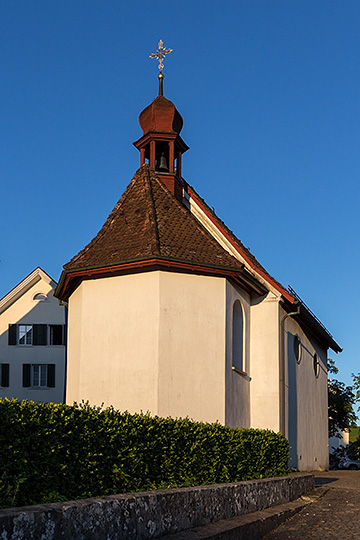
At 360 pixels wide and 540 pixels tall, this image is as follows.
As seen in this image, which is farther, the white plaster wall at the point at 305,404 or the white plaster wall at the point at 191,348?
→ the white plaster wall at the point at 305,404

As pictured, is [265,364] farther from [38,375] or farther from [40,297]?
[40,297]

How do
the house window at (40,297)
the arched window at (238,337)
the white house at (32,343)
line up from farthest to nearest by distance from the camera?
1. the house window at (40,297)
2. the white house at (32,343)
3. the arched window at (238,337)

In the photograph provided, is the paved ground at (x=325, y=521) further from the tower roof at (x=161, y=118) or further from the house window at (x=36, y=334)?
the house window at (x=36, y=334)

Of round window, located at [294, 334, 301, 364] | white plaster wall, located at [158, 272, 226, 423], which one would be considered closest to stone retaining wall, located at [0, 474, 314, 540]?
white plaster wall, located at [158, 272, 226, 423]

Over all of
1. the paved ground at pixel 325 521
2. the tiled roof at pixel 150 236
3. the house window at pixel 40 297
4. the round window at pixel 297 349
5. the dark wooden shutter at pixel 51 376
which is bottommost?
the paved ground at pixel 325 521

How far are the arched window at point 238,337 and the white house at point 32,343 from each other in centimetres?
2128

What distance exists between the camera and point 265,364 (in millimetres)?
17969

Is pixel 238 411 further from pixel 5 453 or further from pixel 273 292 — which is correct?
pixel 5 453

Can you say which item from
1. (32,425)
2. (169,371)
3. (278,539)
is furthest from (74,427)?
(169,371)

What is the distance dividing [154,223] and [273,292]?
4.25 metres

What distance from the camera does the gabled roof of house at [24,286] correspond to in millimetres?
39194

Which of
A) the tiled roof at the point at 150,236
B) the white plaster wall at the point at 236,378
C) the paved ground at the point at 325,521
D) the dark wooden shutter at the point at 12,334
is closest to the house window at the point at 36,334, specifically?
the dark wooden shutter at the point at 12,334

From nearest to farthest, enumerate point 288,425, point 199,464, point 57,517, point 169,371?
point 57,517, point 199,464, point 169,371, point 288,425

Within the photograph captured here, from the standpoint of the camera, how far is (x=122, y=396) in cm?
1481
